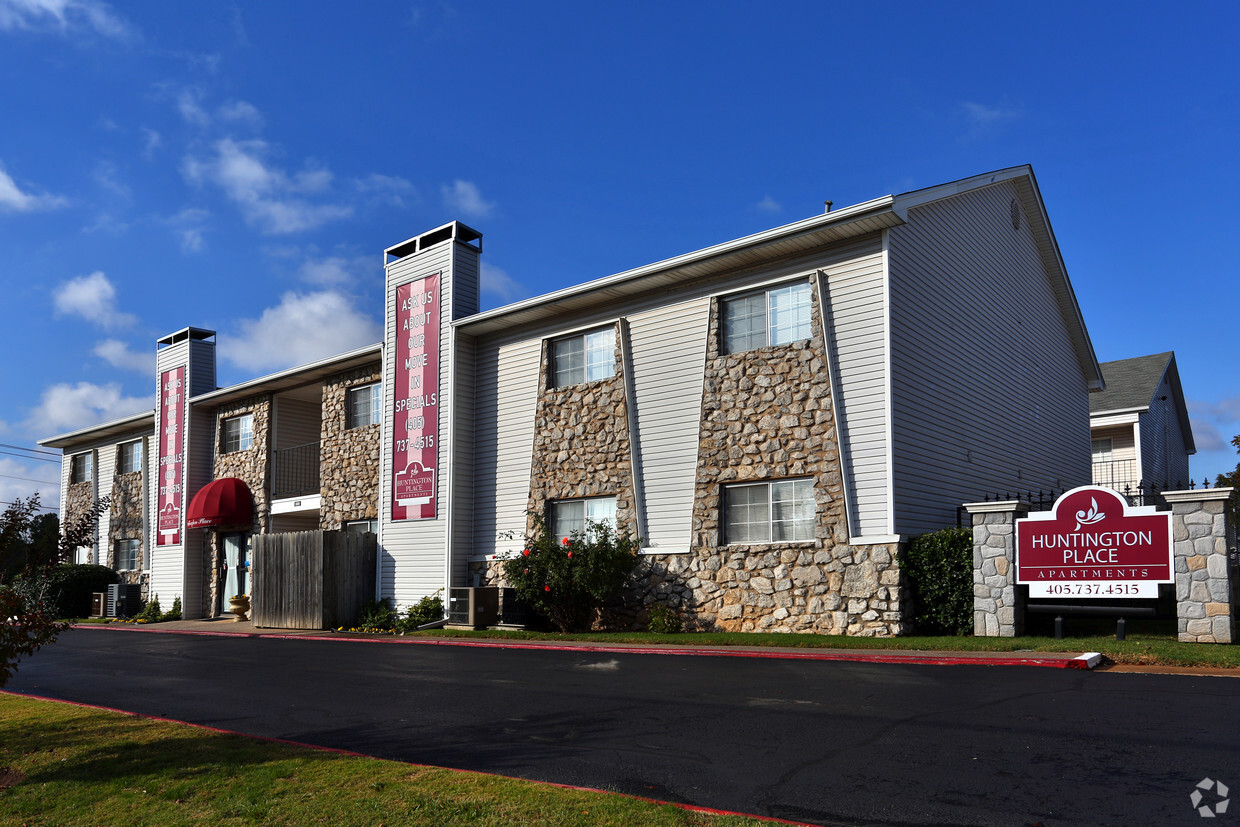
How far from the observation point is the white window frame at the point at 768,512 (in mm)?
16000

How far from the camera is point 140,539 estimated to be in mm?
33094

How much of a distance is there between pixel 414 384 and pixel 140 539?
16974 millimetres

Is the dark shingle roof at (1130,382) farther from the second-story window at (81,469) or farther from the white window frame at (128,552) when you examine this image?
the second-story window at (81,469)

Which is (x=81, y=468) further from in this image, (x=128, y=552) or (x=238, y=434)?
(x=238, y=434)

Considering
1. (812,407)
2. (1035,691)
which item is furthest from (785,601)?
(1035,691)

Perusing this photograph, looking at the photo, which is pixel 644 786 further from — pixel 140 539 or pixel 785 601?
pixel 140 539

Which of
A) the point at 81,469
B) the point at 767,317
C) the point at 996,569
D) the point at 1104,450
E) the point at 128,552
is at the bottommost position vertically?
the point at 128,552

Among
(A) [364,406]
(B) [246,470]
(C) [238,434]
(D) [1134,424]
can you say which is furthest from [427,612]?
(D) [1134,424]

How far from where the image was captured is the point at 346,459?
80.2 ft

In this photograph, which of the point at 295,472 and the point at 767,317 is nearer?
the point at 767,317

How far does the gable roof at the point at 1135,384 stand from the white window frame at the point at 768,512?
1577cm

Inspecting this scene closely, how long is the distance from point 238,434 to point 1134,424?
27025 millimetres

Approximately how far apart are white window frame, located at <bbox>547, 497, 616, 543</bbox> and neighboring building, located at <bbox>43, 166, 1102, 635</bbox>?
0.05 meters

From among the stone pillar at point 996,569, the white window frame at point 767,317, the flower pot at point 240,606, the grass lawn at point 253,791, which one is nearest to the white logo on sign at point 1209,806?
the grass lawn at point 253,791
